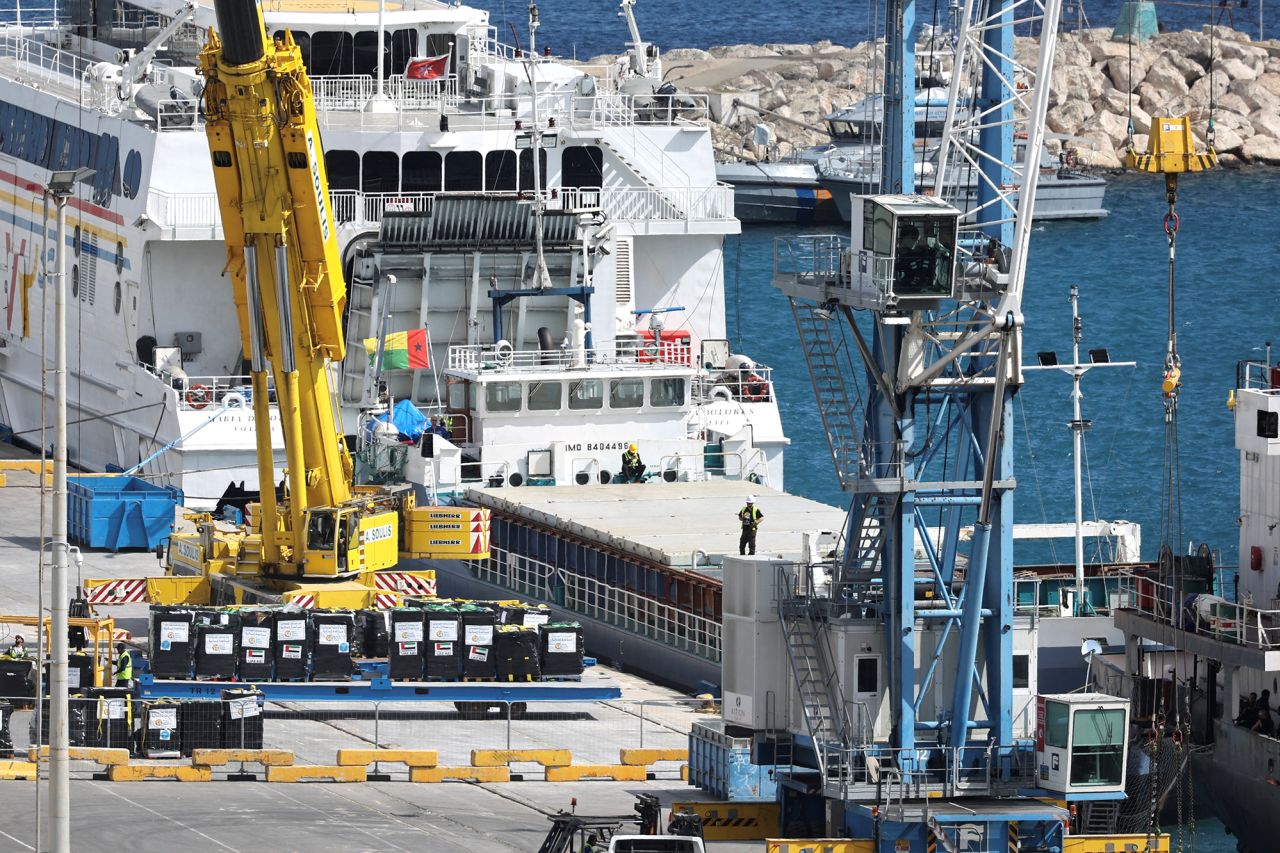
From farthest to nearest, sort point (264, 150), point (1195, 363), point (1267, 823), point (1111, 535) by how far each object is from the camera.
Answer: point (1195, 363)
point (1111, 535)
point (264, 150)
point (1267, 823)

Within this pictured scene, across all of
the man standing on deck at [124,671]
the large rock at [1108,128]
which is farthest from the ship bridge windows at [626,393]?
the large rock at [1108,128]

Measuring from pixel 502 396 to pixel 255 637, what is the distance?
14520 mm

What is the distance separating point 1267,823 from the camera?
46.3 meters

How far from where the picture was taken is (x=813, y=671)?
4019 centimetres

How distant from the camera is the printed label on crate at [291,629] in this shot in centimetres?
4812

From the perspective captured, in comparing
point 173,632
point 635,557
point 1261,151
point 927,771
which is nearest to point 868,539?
point 927,771

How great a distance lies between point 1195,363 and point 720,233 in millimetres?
29892

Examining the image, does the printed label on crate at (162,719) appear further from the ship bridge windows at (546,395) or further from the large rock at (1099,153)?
the large rock at (1099,153)

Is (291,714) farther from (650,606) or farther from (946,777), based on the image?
(946,777)

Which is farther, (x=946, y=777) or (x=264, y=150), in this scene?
(x=264, y=150)

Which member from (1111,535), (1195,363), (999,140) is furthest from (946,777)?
(1195,363)

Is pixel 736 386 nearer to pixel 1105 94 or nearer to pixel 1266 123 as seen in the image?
pixel 1266 123

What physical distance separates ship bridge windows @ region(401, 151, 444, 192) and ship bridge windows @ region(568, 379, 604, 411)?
30.0 ft

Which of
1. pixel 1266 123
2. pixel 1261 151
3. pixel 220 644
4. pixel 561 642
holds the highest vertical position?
pixel 1266 123
